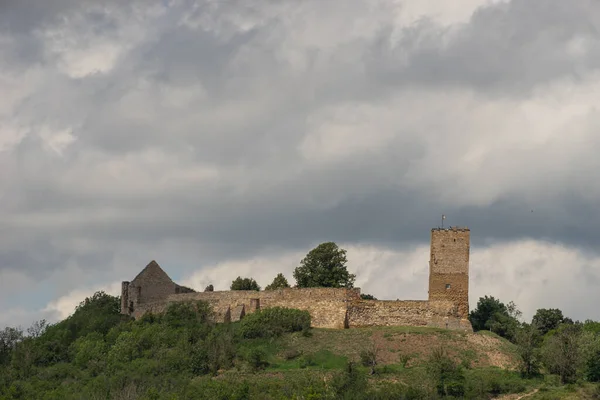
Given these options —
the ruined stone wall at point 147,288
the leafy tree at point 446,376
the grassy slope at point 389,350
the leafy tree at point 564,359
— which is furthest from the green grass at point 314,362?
the ruined stone wall at point 147,288

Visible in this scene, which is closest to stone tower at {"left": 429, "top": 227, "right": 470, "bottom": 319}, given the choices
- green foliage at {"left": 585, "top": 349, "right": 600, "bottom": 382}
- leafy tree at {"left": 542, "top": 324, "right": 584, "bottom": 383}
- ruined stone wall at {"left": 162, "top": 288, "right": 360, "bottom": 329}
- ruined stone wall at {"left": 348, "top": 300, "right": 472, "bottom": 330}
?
ruined stone wall at {"left": 348, "top": 300, "right": 472, "bottom": 330}

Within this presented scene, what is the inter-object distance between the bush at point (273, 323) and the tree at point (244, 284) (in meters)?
12.4

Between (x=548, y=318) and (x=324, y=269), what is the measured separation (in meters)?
25.0

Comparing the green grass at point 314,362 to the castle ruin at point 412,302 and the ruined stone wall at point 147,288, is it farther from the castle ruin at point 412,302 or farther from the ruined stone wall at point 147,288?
the ruined stone wall at point 147,288

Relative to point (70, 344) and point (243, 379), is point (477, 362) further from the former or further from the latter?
point (70, 344)

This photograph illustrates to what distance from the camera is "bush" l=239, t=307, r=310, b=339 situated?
275ft

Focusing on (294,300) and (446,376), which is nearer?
(446,376)

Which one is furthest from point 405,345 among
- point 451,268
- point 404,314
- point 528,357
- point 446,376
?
point 528,357

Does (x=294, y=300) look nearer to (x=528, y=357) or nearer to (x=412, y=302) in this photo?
(x=412, y=302)

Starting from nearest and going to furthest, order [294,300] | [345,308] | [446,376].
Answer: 1. [446,376]
2. [345,308]
3. [294,300]

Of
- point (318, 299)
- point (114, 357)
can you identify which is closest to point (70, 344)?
point (114, 357)

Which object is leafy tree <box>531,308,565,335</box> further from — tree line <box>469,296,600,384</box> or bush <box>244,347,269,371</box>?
bush <box>244,347,269,371</box>

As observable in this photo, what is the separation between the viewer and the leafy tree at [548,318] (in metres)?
108

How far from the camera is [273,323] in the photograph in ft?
277
